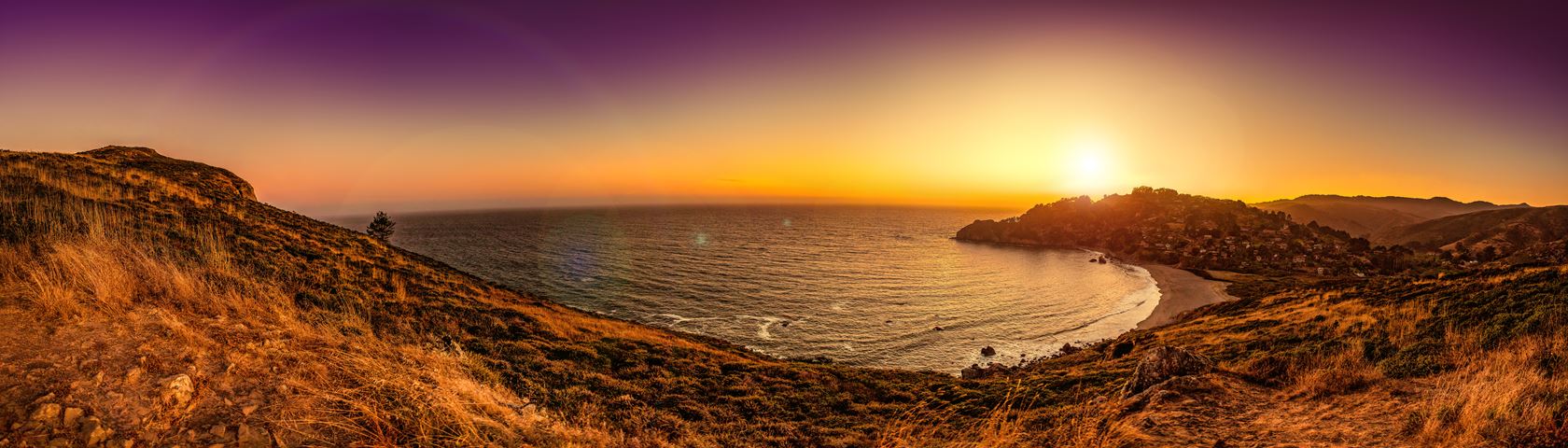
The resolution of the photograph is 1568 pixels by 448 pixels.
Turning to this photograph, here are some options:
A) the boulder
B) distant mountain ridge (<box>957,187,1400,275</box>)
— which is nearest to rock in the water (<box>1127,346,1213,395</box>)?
the boulder

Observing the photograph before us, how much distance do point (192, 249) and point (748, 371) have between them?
15.3 metres

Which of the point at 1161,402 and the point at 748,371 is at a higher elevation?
the point at 1161,402

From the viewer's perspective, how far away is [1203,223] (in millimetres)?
92938

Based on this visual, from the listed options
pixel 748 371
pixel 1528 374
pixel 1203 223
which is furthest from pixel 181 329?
pixel 1203 223

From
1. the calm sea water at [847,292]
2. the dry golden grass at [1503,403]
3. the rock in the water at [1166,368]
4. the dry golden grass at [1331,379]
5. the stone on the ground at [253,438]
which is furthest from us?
the calm sea water at [847,292]

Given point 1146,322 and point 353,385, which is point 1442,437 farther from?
point 1146,322

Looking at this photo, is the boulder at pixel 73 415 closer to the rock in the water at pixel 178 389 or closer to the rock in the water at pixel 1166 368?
the rock in the water at pixel 178 389

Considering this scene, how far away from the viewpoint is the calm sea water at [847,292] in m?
34.2

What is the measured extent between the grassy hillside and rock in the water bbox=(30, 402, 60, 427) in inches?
0.7

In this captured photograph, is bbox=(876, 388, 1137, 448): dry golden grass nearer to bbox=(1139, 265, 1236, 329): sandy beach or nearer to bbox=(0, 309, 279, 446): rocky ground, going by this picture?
bbox=(0, 309, 279, 446): rocky ground

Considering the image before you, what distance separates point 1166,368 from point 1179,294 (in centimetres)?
5370

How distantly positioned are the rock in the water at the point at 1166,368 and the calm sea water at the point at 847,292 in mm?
19111

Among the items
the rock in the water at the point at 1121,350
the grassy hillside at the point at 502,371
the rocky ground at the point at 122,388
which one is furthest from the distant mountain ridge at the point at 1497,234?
the rocky ground at the point at 122,388

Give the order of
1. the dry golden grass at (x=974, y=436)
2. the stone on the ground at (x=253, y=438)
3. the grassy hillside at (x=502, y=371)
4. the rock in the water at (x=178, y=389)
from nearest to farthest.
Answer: the stone on the ground at (x=253, y=438)
the rock in the water at (x=178, y=389)
the grassy hillside at (x=502, y=371)
the dry golden grass at (x=974, y=436)
